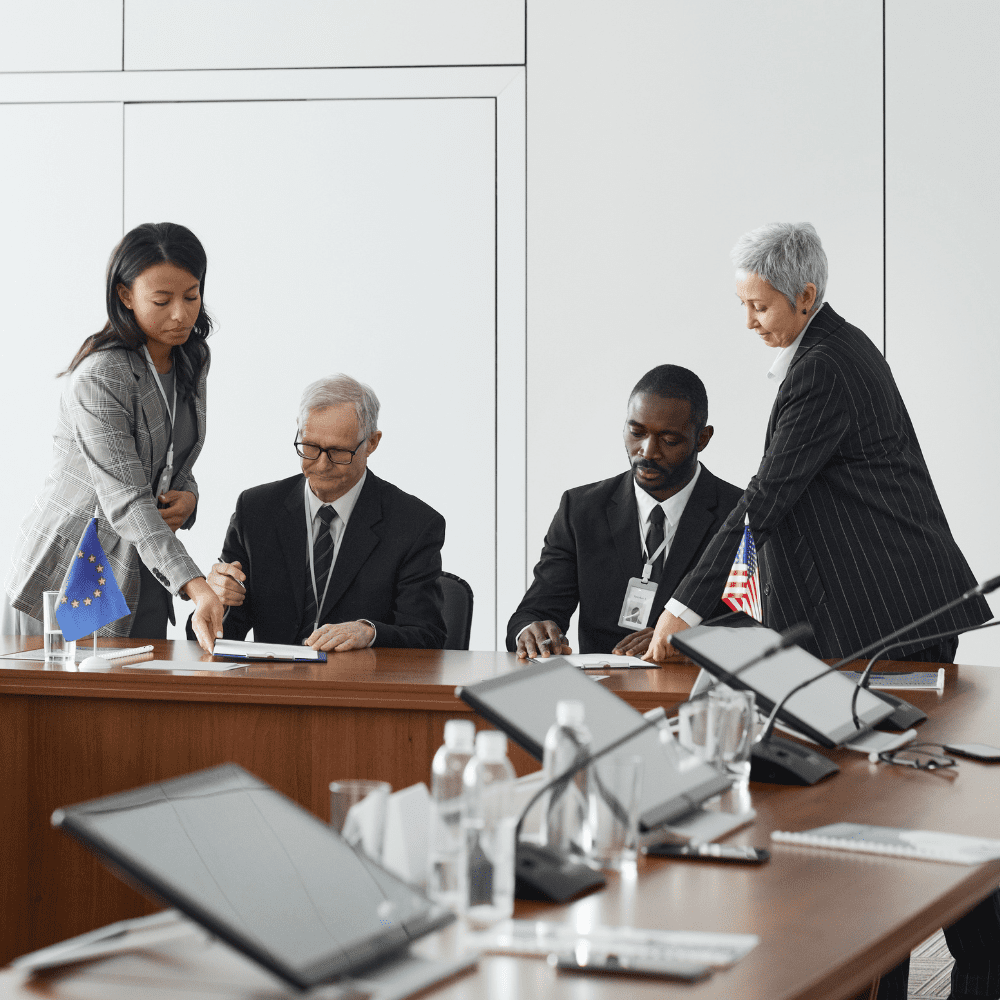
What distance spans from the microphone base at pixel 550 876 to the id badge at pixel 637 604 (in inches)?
74.2

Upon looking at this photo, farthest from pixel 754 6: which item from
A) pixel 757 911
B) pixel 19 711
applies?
pixel 757 911

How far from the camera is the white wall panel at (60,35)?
16.0 ft

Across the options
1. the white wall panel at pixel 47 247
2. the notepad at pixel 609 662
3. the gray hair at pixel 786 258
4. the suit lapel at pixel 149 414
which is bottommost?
the notepad at pixel 609 662

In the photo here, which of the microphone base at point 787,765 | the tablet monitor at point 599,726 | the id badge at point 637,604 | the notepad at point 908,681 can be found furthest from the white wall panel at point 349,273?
the tablet monitor at point 599,726

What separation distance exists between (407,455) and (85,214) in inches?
62.1

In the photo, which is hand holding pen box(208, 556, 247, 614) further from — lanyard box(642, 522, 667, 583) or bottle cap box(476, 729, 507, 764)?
bottle cap box(476, 729, 507, 764)

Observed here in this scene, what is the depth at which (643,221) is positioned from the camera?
461cm

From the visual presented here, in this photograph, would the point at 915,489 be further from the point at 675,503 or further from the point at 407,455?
the point at 407,455

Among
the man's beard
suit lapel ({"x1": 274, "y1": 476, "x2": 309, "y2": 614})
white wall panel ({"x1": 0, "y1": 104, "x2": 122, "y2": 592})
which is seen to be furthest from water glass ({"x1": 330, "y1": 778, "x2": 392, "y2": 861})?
white wall panel ({"x1": 0, "y1": 104, "x2": 122, "y2": 592})

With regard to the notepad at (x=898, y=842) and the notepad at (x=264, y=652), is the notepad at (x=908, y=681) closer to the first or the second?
the notepad at (x=898, y=842)

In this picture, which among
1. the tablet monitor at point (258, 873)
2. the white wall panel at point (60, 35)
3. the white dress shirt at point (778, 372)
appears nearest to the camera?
the tablet monitor at point (258, 873)

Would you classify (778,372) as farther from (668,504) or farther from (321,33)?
(321,33)

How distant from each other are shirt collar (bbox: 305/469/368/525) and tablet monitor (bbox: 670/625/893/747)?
1475mm

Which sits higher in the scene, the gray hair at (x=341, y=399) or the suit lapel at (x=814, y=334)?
the suit lapel at (x=814, y=334)
